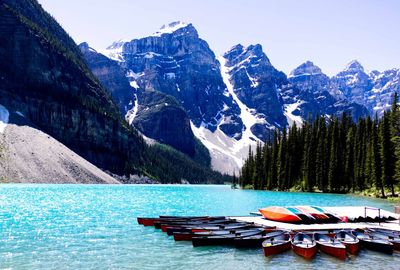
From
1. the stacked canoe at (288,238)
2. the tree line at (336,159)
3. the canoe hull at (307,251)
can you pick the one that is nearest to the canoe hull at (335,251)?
the stacked canoe at (288,238)

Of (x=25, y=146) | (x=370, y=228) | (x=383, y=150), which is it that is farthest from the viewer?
(x=25, y=146)

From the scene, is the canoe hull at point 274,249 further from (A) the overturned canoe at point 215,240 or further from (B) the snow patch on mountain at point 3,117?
(B) the snow patch on mountain at point 3,117

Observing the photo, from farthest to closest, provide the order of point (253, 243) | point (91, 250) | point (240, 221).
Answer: point (240, 221)
point (253, 243)
point (91, 250)

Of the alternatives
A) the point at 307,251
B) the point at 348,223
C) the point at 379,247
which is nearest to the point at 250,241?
the point at 307,251

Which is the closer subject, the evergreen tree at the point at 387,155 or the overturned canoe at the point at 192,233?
the overturned canoe at the point at 192,233

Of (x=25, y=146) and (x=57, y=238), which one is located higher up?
(x=25, y=146)

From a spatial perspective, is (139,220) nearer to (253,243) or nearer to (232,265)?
(253,243)

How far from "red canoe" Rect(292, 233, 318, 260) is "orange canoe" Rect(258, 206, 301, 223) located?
7823mm

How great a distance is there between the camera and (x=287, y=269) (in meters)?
25.9

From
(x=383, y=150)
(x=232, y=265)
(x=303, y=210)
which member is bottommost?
(x=232, y=265)

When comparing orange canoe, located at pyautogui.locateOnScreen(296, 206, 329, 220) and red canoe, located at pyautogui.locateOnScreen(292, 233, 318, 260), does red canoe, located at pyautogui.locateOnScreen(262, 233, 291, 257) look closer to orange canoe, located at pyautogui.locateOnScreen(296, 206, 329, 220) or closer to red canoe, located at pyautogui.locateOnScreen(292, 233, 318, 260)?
red canoe, located at pyautogui.locateOnScreen(292, 233, 318, 260)

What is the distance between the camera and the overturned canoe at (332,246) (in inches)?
1155

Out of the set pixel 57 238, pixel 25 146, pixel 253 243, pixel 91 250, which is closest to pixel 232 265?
pixel 253 243

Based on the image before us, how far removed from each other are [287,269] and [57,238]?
64.1ft
